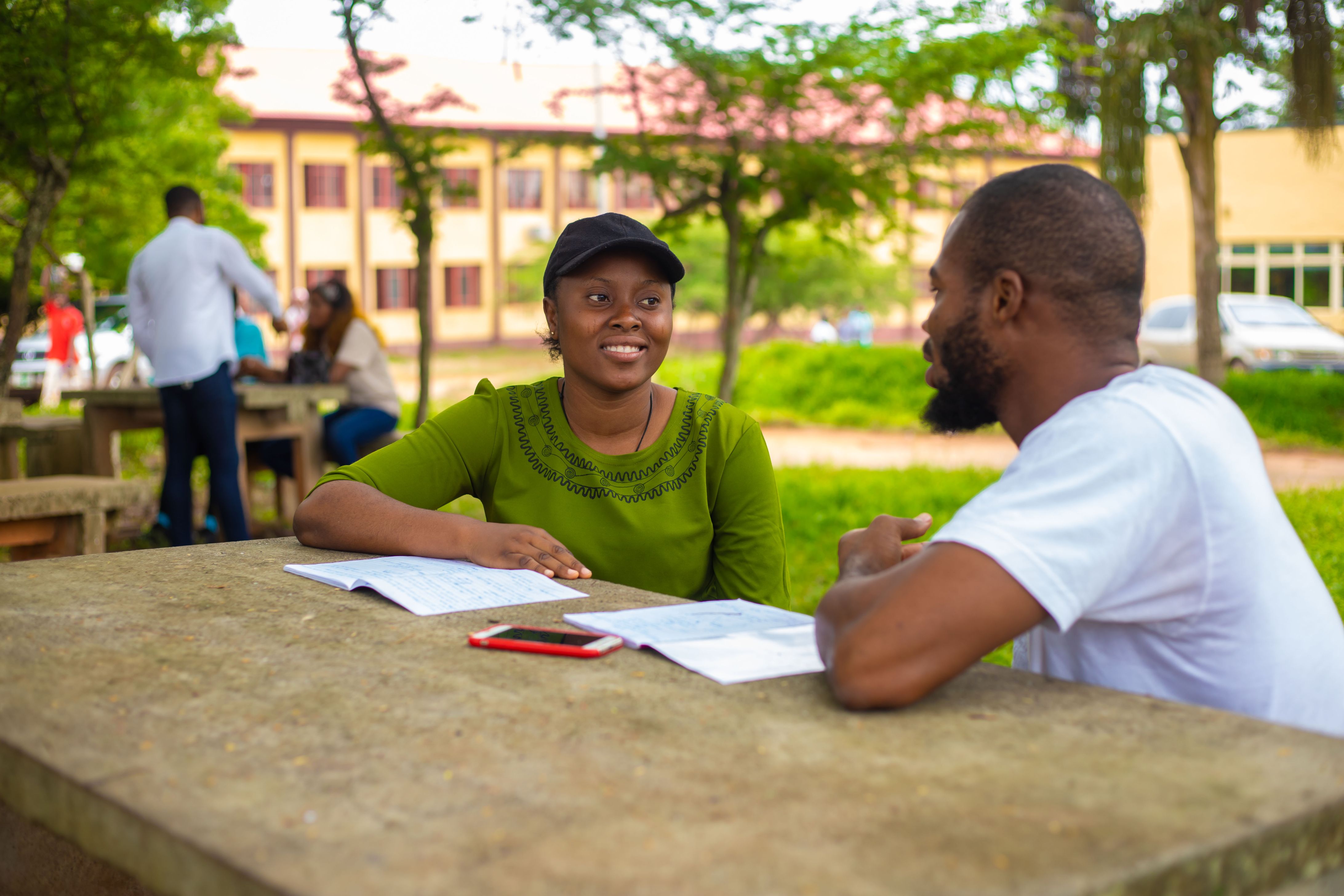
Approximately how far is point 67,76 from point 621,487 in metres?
4.91

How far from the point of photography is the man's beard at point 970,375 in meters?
1.63

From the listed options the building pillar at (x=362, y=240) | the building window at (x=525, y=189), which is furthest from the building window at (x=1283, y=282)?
the building pillar at (x=362, y=240)

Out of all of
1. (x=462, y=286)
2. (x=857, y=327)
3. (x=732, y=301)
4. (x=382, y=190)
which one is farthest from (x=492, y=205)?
(x=732, y=301)

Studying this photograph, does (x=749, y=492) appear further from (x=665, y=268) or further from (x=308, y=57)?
(x=308, y=57)

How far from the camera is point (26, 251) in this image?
6441 mm

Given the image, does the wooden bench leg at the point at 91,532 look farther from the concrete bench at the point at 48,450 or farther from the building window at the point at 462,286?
the building window at the point at 462,286

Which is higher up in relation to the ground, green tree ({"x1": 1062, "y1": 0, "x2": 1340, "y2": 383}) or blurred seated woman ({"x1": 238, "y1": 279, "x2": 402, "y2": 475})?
green tree ({"x1": 1062, "y1": 0, "x2": 1340, "y2": 383})

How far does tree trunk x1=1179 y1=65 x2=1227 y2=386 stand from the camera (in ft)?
36.5

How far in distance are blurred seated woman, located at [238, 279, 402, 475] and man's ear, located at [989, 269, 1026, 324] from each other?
5.53 m

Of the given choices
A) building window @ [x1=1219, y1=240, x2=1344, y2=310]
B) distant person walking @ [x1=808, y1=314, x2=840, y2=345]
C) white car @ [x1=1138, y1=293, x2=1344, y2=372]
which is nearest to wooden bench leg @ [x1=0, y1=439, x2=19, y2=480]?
white car @ [x1=1138, y1=293, x2=1344, y2=372]

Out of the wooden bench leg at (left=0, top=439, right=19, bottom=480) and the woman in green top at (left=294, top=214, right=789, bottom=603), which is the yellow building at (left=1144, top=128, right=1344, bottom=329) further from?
the woman in green top at (left=294, top=214, right=789, bottom=603)

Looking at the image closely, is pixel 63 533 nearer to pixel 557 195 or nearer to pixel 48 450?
pixel 48 450

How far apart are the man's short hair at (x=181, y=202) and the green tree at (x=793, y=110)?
200 centimetres

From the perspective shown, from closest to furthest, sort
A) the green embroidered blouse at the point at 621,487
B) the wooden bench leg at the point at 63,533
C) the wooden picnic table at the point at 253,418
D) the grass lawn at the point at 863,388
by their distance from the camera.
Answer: the green embroidered blouse at the point at 621,487 → the wooden bench leg at the point at 63,533 → the wooden picnic table at the point at 253,418 → the grass lawn at the point at 863,388
